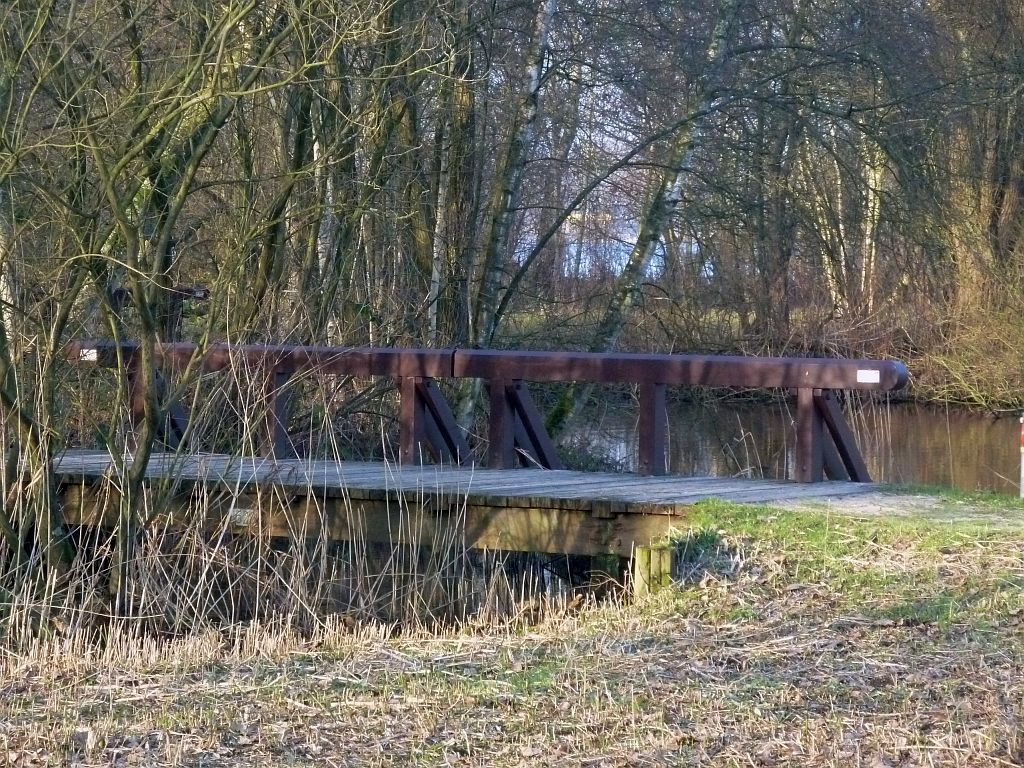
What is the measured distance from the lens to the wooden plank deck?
25.1 ft

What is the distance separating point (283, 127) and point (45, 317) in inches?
179

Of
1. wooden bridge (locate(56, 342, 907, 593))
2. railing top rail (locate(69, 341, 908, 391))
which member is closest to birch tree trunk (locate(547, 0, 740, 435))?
wooden bridge (locate(56, 342, 907, 593))

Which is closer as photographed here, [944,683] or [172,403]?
[944,683]

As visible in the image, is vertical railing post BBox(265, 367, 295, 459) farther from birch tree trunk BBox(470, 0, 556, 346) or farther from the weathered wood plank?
birch tree trunk BBox(470, 0, 556, 346)

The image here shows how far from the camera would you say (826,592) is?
6.28 metres

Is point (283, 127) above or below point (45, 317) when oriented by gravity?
above

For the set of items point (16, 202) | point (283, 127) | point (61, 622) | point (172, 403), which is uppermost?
point (283, 127)

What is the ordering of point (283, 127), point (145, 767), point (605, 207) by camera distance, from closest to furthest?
point (145, 767), point (283, 127), point (605, 207)

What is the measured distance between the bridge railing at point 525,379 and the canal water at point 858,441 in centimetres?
314

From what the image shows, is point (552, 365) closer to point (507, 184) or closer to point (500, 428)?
point (500, 428)

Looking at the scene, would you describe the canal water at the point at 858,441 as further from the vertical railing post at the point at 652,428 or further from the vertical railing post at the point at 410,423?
the vertical railing post at the point at 410,423

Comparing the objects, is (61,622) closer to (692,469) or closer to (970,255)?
(692,469)

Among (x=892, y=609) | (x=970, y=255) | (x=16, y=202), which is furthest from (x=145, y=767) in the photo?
(x=970, y=255)

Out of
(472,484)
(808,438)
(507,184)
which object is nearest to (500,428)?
(472,484)
